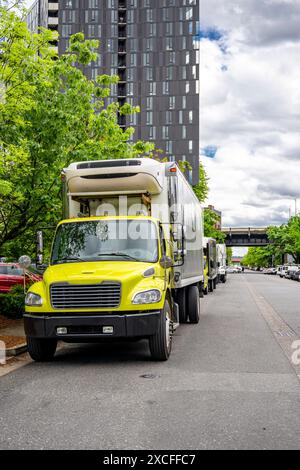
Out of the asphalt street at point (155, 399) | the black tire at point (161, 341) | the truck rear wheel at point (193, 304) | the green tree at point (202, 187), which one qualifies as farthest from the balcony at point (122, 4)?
the black tire at point (161, 341)

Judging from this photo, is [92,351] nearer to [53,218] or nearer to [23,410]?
[23,410]

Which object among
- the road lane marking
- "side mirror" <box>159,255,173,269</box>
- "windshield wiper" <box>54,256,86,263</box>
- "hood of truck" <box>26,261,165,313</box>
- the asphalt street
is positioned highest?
A: "windshield wiper" <box>54,256,86,263</box>

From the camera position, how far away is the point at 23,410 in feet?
17.8

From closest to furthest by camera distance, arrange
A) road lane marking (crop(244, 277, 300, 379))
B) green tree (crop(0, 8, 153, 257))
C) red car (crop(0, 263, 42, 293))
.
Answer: road lane marking (crop(244, 277, 300, 379)), green tree (crop(0, 8, 153, 257)), red car (crop(0, 263, 42, 293))

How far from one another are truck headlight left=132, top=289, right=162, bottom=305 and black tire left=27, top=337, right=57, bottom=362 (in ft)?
4.82

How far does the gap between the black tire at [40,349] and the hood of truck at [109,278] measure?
0.51 meters

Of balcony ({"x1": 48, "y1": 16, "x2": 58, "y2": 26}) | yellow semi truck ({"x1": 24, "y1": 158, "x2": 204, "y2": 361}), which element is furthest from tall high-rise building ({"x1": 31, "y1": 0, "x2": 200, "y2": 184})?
yellow semi truck ({"x1": 24, "y1": 158, "x2": 204, "y2": 361})

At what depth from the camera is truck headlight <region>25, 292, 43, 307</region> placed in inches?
306

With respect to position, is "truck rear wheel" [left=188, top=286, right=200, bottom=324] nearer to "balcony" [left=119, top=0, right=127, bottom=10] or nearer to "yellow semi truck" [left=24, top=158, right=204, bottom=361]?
"yellow semi truck" [left=24, top=158, right=204, bottom=361]

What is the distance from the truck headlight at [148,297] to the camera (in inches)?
299

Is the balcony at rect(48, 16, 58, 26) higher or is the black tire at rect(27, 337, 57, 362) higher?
the balcony at rect(48, 16, 58, 26)

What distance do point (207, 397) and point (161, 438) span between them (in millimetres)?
1531

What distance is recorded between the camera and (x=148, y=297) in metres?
7.66
